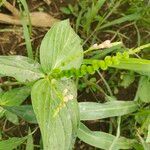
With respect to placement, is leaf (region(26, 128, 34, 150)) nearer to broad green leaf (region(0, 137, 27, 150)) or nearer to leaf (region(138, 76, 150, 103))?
broad green leaf (region(0, 137, 27, 150))

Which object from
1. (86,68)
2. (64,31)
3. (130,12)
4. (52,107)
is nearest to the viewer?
(86,68)

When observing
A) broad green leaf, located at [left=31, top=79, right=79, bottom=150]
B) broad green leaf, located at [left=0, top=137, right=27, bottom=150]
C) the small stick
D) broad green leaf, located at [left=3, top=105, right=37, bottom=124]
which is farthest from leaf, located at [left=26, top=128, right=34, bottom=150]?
the small stick

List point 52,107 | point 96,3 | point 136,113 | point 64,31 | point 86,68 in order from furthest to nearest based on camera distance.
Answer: point 96,3
point 136,113
point 64,31
point 52,107
point 86,68

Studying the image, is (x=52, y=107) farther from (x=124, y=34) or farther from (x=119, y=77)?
(x=124, y=34)

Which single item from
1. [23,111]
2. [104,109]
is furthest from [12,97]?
[104,109]

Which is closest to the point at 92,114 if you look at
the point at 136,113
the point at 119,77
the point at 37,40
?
the point at 136,113

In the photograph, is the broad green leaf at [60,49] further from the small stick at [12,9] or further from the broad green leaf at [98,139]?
Result: the small stick at [12,9]

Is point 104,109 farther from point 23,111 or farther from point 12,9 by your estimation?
point 12,9
